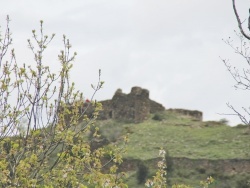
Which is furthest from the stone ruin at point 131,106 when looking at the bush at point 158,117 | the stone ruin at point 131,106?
the bush at point 158,117

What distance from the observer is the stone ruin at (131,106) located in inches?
1998

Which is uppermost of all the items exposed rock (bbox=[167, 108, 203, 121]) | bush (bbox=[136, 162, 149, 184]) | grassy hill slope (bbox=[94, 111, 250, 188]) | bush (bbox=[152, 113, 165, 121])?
exposed rock (bbox=[167, 108, 203, 121])

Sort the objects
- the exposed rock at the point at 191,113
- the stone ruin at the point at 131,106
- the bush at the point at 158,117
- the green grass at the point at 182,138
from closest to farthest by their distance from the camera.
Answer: the green grass at the point at 182,138, the stone ruin at the point at 131,106, the bush at the point at 158,117, the exposed rock at the point at 191,113

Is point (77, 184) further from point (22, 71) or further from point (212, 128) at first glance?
point (212, 128)

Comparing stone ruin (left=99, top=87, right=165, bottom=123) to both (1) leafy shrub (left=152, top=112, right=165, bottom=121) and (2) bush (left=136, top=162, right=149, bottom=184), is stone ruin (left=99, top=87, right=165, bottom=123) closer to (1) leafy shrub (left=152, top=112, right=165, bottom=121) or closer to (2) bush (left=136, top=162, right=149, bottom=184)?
(1) leafy shrub (left=152, top=112, right=165, bottom=121)

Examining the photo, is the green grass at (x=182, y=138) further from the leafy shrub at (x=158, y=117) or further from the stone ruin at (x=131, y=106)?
the stone ruin at (x=131, y=106)

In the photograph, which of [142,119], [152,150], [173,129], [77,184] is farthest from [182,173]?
[77,184]

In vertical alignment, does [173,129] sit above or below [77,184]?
above

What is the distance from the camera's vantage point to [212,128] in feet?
155

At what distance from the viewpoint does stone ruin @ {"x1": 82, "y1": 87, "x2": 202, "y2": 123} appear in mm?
50750

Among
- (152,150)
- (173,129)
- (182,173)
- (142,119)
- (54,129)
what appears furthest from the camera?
(142,119)

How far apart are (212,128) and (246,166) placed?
1126cm

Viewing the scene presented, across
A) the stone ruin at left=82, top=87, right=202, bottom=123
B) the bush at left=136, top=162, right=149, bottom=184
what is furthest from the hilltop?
the bush at left=136, top=162, right=149, bottom=184

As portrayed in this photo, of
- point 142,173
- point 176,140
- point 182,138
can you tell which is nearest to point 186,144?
point 176,140
